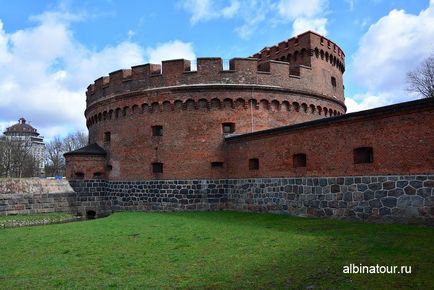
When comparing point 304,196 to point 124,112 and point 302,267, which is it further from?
point 124,112

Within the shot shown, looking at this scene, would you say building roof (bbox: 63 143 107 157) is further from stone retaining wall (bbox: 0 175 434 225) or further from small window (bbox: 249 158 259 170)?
small window (bbox: 249 158 259 170)

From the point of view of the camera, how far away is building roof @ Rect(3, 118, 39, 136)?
76.1m

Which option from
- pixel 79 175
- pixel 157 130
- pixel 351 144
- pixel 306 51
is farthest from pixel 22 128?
pixel 351 144

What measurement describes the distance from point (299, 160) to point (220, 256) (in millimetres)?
6749

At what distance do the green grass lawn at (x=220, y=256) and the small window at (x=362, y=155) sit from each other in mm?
1885

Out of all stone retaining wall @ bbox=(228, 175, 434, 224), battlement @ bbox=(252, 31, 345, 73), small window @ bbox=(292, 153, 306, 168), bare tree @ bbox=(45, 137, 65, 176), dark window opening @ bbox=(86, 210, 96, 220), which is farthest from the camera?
bare tree @ bbox=(45, 137, 65, 176)

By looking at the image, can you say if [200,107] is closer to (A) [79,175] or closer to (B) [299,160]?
(B) [299,160]

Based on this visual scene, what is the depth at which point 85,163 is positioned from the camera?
61.2 feet

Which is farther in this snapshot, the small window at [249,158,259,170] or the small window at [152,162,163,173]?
the small window at [152,162,163,173]

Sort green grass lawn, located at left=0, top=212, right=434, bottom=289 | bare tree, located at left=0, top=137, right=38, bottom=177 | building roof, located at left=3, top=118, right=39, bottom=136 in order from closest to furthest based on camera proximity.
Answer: green grass lawn, located at left=0, top=212, right=434, bottom=289, bare tree, located at left=0, top=137, right=38, bottom=177, building roof, located at left=3, top=118, right=39, bottom=136

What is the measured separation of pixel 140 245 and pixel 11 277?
2.86 meters

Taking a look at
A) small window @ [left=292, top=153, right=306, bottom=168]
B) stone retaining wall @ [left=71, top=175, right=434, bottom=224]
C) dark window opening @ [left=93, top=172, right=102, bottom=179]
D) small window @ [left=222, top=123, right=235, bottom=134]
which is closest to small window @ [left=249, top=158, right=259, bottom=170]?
stone retaining wall @ [left=71, top=175, right=434, bottom=224]

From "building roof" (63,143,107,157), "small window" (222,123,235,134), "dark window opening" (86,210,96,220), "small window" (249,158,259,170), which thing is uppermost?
"small window" (222,123,235,134)

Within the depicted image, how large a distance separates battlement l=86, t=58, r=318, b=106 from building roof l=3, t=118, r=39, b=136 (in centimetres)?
6787
